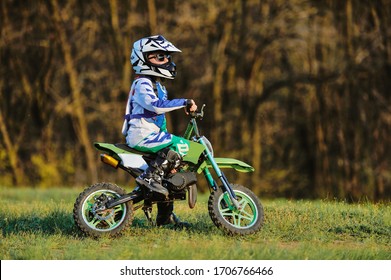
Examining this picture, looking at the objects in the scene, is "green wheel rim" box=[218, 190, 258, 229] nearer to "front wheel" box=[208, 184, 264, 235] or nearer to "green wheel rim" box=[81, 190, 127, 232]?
"front wheel" box=[208, 184, 264, 235]

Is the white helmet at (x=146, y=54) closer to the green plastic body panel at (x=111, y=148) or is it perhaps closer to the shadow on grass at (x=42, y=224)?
the green plastic body panel at (x=111, y=148)

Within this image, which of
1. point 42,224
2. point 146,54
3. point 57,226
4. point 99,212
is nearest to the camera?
point 99,212

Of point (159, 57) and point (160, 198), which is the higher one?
point (159, 57)

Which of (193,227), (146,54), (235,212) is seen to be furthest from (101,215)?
(146,54)

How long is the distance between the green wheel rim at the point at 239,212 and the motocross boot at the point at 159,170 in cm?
65

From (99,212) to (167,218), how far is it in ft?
3.47

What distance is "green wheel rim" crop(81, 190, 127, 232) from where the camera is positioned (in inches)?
344

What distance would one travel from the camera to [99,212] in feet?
28.7

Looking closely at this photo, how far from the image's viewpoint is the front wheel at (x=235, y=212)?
877 cm

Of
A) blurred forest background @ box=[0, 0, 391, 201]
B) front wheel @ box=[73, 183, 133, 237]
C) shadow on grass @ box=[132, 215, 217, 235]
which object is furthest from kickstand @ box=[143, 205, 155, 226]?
blurred forest background @ box=[0, 0, 391, 201]

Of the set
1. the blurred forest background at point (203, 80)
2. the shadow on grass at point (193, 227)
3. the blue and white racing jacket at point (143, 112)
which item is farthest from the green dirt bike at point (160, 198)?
the blurred forest background at point (203, 80)

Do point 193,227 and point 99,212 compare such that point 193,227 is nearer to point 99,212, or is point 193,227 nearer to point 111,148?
point 99,212

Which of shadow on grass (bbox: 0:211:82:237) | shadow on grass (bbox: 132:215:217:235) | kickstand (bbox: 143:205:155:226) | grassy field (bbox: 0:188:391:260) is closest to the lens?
grassy field (bbox: 0:188:391:260)

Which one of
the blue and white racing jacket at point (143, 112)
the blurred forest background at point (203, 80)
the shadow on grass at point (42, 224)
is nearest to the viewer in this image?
the blue and white racing jacket at point (143, 112)
